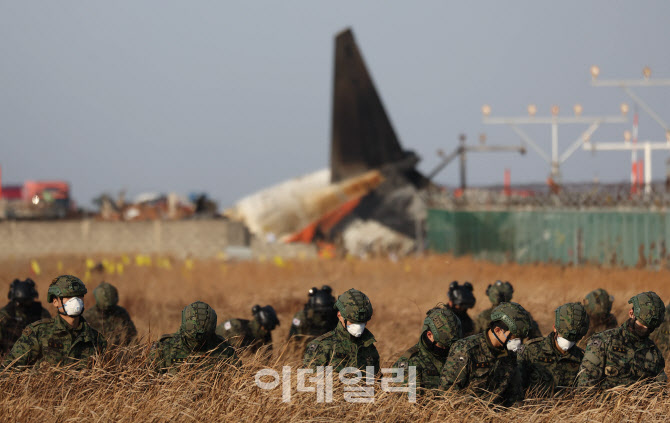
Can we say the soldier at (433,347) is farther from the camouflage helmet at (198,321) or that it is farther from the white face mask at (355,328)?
A: the camouflage helmet at (198,321)

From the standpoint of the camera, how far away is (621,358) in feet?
26.6

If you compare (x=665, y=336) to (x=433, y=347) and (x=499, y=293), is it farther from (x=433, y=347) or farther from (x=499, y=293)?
(x=433, y=347)

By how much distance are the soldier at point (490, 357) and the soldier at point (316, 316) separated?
4.21m

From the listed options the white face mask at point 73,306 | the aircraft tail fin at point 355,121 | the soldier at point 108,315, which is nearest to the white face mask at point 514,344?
the white face mask at point 73,306

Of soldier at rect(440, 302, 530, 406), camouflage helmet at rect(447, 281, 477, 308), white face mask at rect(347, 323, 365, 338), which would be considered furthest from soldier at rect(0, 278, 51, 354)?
soldier at rect(440, 302, 530, 406)

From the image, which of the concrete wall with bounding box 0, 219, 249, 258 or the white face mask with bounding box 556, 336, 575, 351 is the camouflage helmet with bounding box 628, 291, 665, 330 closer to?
the white face mask with bounding box 556, 336, 575, 351

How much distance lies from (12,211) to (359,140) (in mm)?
17206

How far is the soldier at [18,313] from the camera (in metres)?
11.0

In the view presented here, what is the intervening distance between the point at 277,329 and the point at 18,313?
6.62m

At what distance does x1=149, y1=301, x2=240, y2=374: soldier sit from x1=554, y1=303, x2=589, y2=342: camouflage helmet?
2.99 meters

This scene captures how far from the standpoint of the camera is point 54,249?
40594 mm

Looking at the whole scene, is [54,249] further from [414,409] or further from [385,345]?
[414,409]

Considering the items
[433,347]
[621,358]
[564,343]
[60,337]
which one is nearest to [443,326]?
[433,347]

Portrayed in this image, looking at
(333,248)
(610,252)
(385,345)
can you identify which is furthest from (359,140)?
(385,345)
